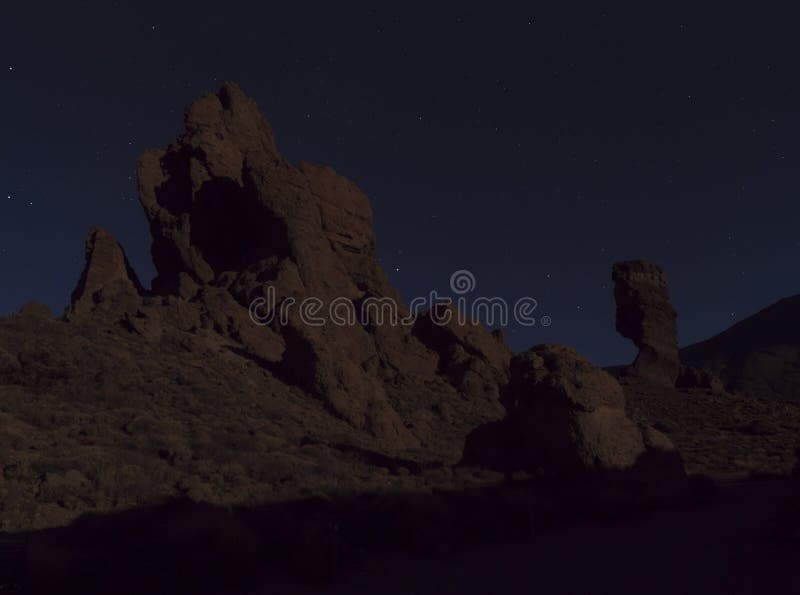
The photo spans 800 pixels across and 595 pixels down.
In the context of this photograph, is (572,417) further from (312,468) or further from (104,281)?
(104,281)

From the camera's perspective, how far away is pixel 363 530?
866 centimetres

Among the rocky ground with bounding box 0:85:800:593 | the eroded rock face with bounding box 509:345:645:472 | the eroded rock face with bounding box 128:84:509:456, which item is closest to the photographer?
the rocky ground with bounding box 0:85:800:593

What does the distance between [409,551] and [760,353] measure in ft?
368

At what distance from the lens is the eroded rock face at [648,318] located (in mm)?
48781

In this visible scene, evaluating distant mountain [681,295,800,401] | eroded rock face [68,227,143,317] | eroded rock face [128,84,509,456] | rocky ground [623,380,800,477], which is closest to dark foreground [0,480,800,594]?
rocky ground [623,380,800,477]

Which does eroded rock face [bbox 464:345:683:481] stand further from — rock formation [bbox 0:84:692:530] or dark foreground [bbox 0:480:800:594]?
dark foreground [bbox 0:480:800:594]

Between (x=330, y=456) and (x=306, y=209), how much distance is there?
1078 inches

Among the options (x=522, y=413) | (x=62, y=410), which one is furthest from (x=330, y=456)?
(x=62, y=410)

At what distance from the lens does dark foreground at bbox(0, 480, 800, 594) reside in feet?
20.9

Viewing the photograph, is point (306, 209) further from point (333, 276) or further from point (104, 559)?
point (104, 559)

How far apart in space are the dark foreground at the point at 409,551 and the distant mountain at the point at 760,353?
3609 inches

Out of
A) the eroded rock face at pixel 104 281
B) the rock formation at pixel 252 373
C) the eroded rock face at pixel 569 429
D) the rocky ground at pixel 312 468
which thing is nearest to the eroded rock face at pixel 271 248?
the rock formation at pixel 252 373

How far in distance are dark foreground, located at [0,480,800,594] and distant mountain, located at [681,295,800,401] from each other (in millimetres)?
91670

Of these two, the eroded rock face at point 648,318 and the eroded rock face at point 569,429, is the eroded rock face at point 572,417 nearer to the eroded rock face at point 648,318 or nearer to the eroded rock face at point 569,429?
the eroded rock face at point 569,429
